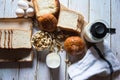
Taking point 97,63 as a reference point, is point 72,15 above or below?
above

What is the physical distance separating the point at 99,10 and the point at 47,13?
0.94ft

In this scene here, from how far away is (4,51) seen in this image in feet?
4.24

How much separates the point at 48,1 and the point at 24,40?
0.24 m

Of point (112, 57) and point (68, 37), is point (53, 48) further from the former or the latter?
point (112, 57)

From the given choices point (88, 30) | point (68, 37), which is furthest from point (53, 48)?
point (88, 30)

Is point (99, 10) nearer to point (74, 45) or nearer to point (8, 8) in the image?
point (74, 45)

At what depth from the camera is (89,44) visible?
129cm

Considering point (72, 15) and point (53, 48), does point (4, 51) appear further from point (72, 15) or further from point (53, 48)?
point (72, 15)

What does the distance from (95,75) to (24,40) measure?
15.7 inches

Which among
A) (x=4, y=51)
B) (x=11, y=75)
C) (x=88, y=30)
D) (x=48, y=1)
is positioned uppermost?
(x=48, y=1)

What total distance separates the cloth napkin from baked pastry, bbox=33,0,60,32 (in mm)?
224

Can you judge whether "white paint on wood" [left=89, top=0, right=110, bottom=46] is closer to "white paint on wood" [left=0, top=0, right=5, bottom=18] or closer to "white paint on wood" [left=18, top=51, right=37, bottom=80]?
"white paint on wood" [left=18, top=51, right=37, bottom=80]

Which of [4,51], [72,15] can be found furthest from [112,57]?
[4,51]

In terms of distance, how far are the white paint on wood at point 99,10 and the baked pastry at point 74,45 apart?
0.17 m
